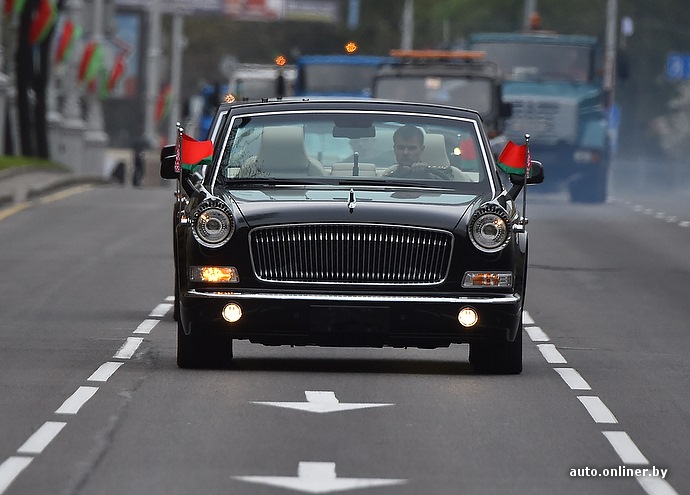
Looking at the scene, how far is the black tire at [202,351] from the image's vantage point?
13.3 metres

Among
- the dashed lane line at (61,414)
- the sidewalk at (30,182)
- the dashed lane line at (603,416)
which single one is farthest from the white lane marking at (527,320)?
the sidewalk at (30,182)

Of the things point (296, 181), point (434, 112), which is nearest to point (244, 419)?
point (296, 181)

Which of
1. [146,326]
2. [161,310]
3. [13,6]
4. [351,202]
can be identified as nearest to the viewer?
[351,202]

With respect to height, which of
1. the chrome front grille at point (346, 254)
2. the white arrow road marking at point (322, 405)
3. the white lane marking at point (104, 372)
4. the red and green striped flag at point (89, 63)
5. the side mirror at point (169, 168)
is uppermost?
the side mirror at point (169, 168)

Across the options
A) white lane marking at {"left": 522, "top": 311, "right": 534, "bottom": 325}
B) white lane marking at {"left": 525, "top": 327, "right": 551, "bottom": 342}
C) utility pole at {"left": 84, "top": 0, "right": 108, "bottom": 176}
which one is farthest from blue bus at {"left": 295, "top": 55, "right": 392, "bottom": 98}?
white lane marking at {"left": 525, "top": 327, "right": 551, "bottom": 342}

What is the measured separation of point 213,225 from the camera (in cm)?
1291

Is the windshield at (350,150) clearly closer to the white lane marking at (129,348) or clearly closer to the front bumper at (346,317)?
the front bumper at (346,317)

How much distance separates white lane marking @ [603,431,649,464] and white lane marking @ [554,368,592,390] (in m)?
2.15

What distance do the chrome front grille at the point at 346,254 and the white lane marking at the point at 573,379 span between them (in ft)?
3.48

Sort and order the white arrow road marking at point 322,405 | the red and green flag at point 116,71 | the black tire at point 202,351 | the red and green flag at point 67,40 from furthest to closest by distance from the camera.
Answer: the red and green flag at point 116,71 < the red and green flag at point 67,40 < the black tire at point 202,351 < the white arrow road marking at point 322,405

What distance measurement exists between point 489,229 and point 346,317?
103cm

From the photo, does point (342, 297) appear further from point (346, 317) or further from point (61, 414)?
point (61, 414)

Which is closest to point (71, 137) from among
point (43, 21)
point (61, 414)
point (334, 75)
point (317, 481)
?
point (43, 21)

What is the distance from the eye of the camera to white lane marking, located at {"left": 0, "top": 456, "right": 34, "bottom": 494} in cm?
884
